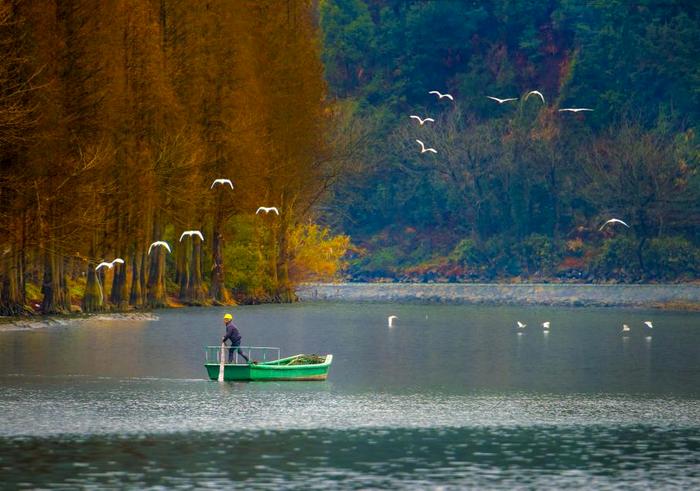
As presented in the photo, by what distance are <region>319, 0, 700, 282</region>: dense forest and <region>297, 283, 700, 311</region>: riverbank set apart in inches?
265

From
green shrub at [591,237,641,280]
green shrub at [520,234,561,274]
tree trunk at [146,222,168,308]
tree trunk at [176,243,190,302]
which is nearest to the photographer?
tree trunk at [146,222,168,308]

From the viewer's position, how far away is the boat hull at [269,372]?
135 ft

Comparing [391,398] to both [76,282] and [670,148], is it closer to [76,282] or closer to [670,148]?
[76,282]

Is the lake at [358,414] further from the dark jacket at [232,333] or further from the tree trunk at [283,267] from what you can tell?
the tree trunk at [283,267]

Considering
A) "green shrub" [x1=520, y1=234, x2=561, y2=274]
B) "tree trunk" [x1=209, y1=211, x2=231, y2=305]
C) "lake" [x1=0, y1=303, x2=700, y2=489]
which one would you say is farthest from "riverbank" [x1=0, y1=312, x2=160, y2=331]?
"green shrub" [x1=520, y1=234, x2=561, y2=274]

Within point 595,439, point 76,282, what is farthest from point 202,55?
point 595,439

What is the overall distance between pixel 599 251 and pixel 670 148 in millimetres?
10326

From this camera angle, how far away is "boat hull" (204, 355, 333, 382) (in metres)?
41.1

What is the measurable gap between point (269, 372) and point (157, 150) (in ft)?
134

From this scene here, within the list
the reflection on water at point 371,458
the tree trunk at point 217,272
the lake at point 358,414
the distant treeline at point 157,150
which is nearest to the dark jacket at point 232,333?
the lake at point 358,414

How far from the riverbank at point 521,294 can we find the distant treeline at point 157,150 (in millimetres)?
9472

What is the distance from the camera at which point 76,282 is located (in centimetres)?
8719

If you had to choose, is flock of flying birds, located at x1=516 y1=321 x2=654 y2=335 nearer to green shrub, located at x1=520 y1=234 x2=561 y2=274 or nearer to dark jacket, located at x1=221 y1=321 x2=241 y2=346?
dark jacket, located at x1=221 y1=321 x2=241 y2=346

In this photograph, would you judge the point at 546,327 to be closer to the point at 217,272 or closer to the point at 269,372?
the point at 217,272
